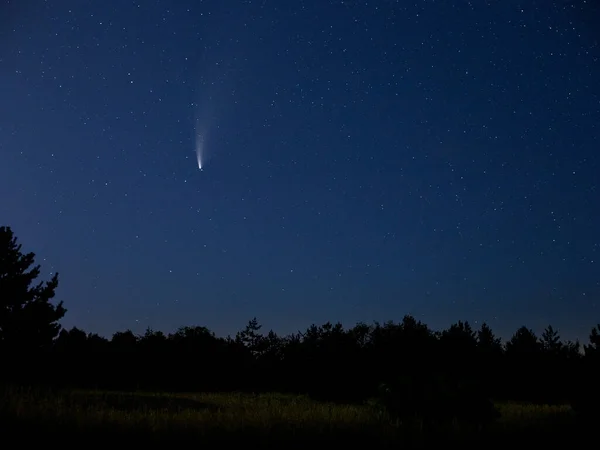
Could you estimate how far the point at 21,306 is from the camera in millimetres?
27391

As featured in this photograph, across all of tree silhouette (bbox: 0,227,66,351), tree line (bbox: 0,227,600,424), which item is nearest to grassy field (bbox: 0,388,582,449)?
tree line (bbox: 0,227,600,424)

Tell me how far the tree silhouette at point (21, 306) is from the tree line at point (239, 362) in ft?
0.16

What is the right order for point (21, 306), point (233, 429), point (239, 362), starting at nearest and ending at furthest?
point (233, 429) < point (21, 306) < point (239, 362)

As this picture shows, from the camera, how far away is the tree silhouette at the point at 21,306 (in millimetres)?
26203

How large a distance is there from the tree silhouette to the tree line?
49 millimetres

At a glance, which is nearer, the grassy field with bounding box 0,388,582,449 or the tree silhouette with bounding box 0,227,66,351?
the grassy field with bounding box 0,388,582,449

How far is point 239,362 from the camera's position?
4769 cm

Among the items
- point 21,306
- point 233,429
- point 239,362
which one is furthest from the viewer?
point 239,362

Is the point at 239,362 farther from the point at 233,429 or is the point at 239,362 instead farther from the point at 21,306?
the point at 233,429

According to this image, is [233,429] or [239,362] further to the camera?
[239,362]

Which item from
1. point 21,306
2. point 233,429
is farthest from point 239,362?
point 233,429

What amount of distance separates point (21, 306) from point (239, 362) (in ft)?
78.6

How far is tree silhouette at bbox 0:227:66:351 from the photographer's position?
2620cm

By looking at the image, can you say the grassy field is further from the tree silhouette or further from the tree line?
the tree silhouette
